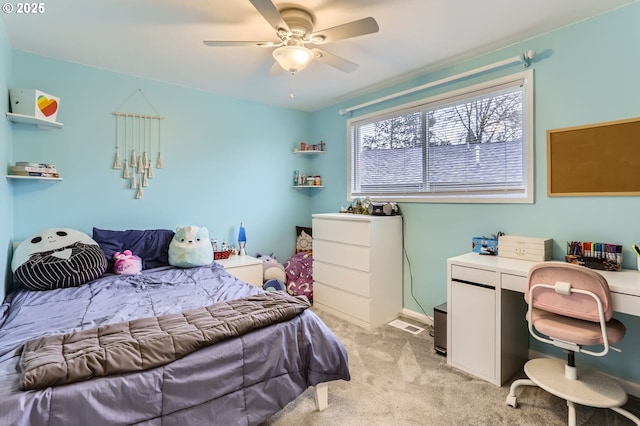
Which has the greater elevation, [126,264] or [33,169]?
[33,169]

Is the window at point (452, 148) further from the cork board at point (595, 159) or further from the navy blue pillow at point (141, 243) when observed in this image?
the navy blue pillow at point (141, 243)

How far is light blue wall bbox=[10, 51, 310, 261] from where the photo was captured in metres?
2.68

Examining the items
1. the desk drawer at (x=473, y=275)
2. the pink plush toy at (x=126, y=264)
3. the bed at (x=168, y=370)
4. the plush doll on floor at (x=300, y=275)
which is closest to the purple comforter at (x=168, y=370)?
the bed at (x=168, y=370)

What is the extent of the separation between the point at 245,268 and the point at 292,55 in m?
2.11

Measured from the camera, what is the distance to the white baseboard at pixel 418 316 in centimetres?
304

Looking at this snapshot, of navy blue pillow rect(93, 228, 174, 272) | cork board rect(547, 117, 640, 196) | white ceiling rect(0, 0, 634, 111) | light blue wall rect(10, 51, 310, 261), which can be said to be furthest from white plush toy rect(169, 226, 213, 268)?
cork board rect(547, 117, 640, 196)

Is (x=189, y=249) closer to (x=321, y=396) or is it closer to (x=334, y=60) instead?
(x=321, y=396)

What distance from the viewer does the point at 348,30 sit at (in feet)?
5.97

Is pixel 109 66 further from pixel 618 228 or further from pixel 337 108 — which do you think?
pixel 618 228

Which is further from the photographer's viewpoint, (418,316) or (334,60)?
(418,316)

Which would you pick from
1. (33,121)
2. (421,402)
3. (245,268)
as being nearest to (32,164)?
(33,121)

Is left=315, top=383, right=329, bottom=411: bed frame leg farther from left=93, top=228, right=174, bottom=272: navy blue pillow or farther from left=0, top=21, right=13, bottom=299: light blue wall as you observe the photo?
left=0, top=21, right=13, bottom=299: light blue wall

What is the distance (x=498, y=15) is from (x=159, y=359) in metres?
2.75

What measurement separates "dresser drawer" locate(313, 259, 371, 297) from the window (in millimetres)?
908
